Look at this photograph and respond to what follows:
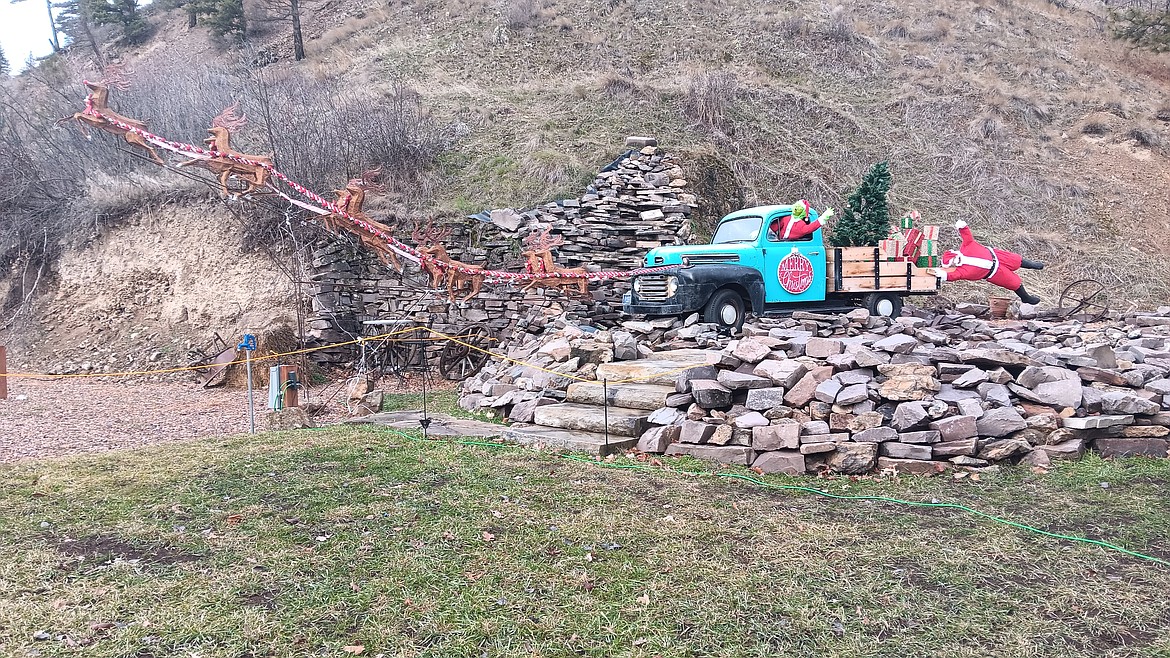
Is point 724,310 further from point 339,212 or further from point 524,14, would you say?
point 524,14

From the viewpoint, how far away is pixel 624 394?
7.68m

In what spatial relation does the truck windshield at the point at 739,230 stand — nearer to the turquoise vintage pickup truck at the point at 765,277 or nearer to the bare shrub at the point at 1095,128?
the turquoise vintage pickup truck at the point at 765,277

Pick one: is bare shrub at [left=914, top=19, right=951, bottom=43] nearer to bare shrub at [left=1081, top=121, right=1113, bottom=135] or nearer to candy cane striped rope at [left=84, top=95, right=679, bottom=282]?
bare shrub at [left=1081, top=121, right=1113, bottom=135]

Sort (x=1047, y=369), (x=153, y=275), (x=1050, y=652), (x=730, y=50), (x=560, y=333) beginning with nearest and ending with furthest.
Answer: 1. (x=1050, y=652)
2. (x=1047, y=369)
3. (x=560, y=333)
4. (x=153, y=275)
5. (x=730, y=50)

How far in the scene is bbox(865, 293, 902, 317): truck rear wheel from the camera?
10828 mm

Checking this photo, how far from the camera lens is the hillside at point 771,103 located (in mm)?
15961

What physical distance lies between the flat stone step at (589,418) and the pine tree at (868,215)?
8.51 meters

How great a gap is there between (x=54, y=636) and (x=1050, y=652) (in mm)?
4209

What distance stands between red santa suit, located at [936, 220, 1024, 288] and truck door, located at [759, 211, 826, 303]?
6.78ft

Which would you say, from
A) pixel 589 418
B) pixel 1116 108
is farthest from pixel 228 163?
pixel 1116 108

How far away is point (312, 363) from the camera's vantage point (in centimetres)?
1283

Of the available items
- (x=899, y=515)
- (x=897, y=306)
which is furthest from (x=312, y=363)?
(x=899, y=515)

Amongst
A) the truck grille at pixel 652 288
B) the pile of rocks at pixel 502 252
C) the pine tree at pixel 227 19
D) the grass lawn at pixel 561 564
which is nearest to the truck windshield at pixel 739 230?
the truck grille at pixel 652 288

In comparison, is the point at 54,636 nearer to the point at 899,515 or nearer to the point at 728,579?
the point at 728,579
